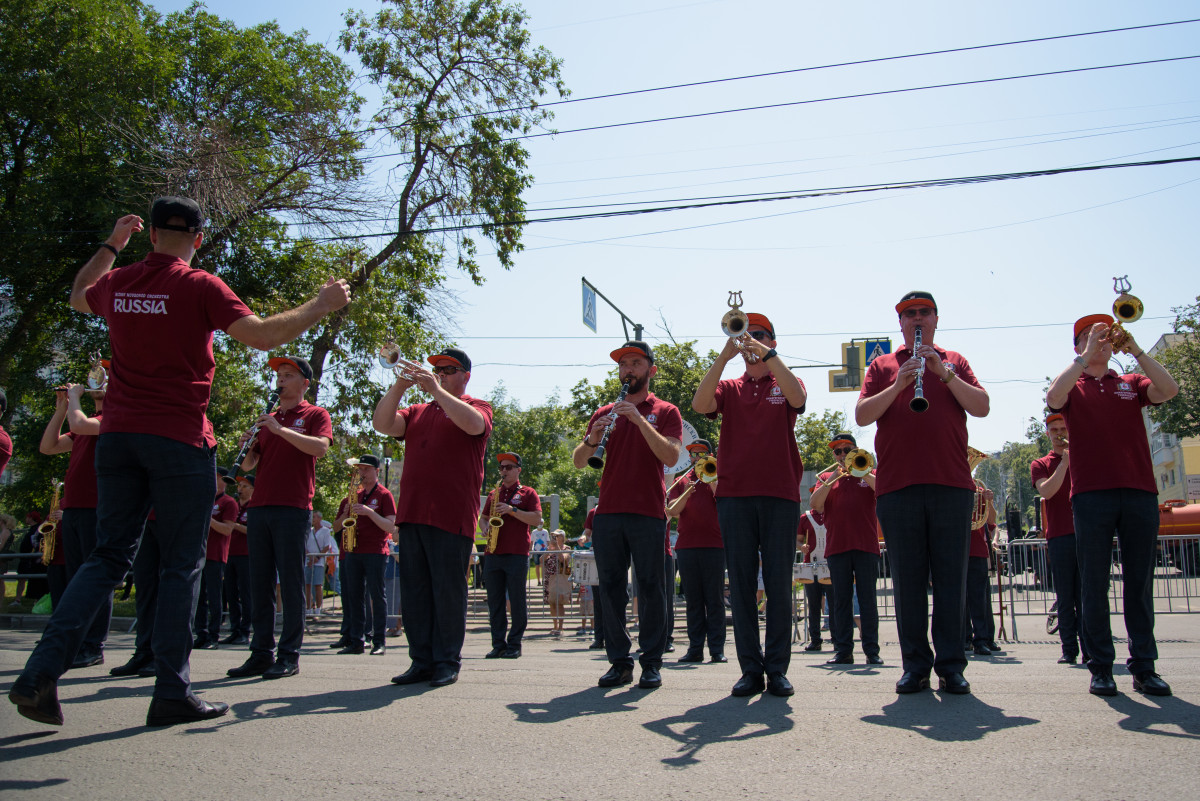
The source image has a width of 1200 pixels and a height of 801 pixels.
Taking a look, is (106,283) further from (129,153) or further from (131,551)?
(129,153)

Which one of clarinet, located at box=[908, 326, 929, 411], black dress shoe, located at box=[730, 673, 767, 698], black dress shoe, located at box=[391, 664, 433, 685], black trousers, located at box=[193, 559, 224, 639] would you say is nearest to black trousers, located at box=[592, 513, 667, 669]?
black dress shoe, located at box=[730, 673, 767, 698]

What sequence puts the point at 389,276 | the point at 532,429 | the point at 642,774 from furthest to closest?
the point at 532,429 < the point at 389,276 < the point at 642,774

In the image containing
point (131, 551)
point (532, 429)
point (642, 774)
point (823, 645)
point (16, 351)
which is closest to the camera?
point (642, 774)

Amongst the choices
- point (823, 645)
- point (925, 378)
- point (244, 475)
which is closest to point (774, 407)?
point (925, 378)

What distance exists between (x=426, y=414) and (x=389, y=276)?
13658 millimetres

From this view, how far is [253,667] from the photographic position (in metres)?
6.05

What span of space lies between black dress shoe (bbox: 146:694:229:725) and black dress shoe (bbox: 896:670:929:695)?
3581 mm

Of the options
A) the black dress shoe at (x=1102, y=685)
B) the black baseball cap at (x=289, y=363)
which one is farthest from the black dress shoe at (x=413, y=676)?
the black dress shoe at (x=1102, y=685)

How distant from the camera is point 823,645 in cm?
1112

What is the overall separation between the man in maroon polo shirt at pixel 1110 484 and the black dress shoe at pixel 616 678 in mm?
2688

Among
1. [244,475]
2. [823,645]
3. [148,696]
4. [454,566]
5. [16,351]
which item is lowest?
[823,645]

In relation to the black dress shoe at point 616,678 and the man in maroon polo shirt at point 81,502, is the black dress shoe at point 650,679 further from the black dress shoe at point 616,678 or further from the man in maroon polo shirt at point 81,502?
the man in maroon polo shirt at point 81,502

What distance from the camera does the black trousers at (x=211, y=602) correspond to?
30.6 ft

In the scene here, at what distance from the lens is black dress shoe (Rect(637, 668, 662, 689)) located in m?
5.40
